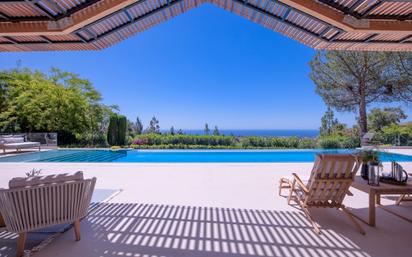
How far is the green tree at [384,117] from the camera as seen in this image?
17.3 meters

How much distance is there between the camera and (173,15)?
4.08m

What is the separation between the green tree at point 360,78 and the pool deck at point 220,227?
39.8 feet

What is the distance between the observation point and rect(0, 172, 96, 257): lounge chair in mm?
2191

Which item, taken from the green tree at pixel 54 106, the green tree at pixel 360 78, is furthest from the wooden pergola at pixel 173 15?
the green tree at pixel 54 106

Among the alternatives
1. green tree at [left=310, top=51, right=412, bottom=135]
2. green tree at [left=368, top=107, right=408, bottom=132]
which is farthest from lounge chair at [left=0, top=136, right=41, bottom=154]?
green tree at [left=368, top=107, right=408, bottom=132]

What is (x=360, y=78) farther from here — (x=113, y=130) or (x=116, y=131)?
(x=113, y=130)

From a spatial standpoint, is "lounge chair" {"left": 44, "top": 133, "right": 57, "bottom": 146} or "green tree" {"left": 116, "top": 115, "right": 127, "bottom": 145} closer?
"lounge chair" {"left": 44, "top": 133, "right": 57, "bottom": 146}

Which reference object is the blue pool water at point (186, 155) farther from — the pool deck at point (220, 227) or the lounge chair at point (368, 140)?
the pool deck at point (220, 227)

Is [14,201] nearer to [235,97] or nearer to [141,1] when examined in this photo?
[141,1]

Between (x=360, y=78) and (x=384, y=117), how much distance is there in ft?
21.5

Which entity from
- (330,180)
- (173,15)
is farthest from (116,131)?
(330,180)

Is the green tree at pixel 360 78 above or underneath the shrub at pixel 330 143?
above

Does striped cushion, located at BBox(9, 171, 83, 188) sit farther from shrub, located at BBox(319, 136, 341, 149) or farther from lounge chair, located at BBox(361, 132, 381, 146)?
lounge chair, located at BBox(361, 132, 381, 146)

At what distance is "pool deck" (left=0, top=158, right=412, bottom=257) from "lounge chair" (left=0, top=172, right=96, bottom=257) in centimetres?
35
